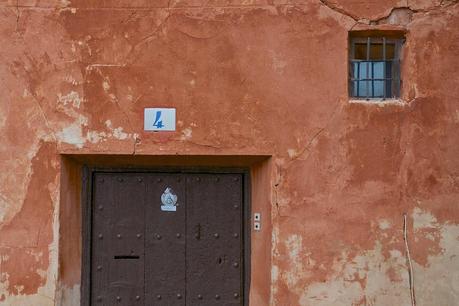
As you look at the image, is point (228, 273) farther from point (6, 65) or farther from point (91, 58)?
point (6, 65)

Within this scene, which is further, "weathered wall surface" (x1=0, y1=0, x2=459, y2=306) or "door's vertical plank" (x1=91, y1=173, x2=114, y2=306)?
"door's vertical plank" (x1=91, y1=173, x2=114, y2=306)

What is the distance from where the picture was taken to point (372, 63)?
500 cm

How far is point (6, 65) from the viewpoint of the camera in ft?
16.1

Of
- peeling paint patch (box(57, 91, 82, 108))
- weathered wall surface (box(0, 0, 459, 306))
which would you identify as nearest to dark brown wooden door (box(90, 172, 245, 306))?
weathered wall surface (box(0, 0, 459, 306))

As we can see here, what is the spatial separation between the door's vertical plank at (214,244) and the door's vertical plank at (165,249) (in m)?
0.06

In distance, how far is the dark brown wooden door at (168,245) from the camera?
5176 millimetres

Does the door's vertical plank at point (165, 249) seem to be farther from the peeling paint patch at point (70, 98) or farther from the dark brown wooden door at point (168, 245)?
the peeling paint patch at point (70, 98)

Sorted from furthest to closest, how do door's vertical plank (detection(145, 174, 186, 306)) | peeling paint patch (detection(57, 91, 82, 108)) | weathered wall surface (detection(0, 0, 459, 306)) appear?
1. door's vertical plank (detection(145, 174, 186, 306))
2. peeling paint patch (detection(57, 91, 82, 108))
3. weathered wall surface (detection(0, 0, 459, 306))

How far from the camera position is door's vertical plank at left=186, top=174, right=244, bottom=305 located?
5.18 meters

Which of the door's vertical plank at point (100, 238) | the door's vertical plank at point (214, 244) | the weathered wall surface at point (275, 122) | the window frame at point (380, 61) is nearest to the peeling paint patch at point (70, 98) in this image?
the weathered wall surface at point (275, 122)

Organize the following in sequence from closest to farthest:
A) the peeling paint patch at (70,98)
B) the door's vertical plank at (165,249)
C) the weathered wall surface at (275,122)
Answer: the weathered wall surface at (275,122), the peeling paint patch at (70,98), the door's vertical plank at (165,249)

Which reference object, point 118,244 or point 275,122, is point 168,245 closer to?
point 118,244

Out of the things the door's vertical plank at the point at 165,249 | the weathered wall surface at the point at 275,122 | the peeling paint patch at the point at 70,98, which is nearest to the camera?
the weathered wall surface at the point at 275,122

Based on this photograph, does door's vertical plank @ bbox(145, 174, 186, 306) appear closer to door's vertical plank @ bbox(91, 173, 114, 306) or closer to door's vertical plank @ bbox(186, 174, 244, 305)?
door's vertical plank @ bbox(186, 174, 244, 305)
